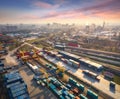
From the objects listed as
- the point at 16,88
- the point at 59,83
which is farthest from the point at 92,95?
the point at 16,88

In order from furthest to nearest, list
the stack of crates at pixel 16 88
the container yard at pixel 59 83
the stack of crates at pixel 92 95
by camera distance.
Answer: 1. the container yard at pixel 59 83
2. the stack of crates at pixel 92 95
3. the stack of crates at pixel 16 88

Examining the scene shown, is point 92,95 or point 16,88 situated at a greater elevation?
point 16,88

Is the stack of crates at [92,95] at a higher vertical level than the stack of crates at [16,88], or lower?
lower

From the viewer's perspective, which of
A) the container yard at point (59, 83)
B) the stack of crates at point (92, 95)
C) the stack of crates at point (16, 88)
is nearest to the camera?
the stack of crates at point (16, 88)

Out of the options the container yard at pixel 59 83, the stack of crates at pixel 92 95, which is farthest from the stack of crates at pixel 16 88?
the stack of crates at pixel 92 95

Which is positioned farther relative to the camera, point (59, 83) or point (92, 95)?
point (59, 83)

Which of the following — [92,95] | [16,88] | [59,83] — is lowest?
[92,95]

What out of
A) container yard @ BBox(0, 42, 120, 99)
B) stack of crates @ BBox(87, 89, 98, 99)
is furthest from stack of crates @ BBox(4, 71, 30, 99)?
stack of crates @ BBox(87, 89, 98, 99)

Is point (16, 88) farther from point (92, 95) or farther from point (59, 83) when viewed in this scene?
point (92, 95)

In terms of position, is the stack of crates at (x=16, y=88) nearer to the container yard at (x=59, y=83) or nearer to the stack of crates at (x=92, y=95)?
the container yard at (x=59, y=83)

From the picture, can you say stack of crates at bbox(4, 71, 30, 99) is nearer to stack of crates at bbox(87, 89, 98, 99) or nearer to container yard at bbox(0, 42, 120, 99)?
container yard at bbox(0, 42, 120, 99)

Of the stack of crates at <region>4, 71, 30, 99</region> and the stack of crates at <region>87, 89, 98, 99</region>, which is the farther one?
the stack of crates at <region>87, 89, 98, 99</region>

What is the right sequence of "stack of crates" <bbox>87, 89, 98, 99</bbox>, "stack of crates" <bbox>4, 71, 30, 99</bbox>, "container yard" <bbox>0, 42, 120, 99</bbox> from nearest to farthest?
"stack of crates" <bbox>4, 71, 30, 99</bbox> → "stack of crates" <bbox>87, 89, 98, 99</bbox> → "container yard" <bbox>0, 42, 120, 99</bbox>

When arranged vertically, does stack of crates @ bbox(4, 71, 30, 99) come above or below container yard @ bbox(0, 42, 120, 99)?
above
